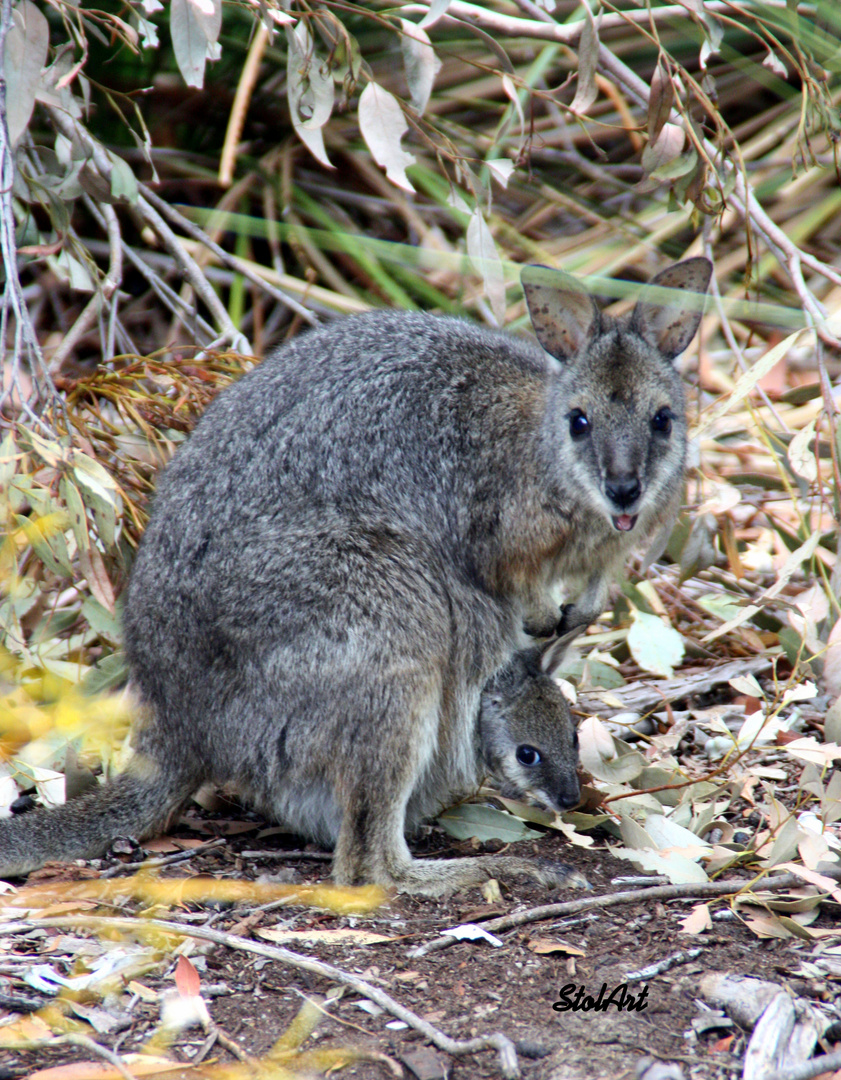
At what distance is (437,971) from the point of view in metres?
2.48

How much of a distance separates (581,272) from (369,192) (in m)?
1.36

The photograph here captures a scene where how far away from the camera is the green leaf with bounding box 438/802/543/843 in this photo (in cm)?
326

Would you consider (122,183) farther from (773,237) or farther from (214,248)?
(773,237)

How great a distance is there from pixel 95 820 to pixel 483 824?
109 centimetres


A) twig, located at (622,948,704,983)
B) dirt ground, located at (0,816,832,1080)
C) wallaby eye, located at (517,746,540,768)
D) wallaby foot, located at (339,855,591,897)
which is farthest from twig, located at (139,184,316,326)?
twig, located at (622,948,704,983)

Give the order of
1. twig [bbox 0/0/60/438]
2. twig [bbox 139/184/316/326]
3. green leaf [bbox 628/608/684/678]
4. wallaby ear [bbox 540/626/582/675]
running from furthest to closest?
twig [bbox 139/184/316/326] → green leaf [bbox 628/608/684/678] → wallaby ear [bbox 540/626/582/675] → twig [bbox 0/0/60/438]

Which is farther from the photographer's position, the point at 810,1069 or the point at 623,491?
the point at 623,491

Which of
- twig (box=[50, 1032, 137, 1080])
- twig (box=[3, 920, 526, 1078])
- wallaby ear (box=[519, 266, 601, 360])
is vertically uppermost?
wallaby ear (box=[519, 266, 601, 360])

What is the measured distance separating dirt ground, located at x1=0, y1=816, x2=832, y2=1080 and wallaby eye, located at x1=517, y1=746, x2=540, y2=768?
43 cm

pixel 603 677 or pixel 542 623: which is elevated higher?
pixel 542 623

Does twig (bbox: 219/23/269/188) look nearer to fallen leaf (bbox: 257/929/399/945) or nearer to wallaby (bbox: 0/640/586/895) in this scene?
wallaby (bbox: 0/640/586/895)

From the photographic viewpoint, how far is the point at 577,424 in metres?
3.24

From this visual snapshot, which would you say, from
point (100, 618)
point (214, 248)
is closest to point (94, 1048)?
point (100, 618)

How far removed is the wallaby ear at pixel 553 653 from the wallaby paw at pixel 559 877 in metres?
0.67
